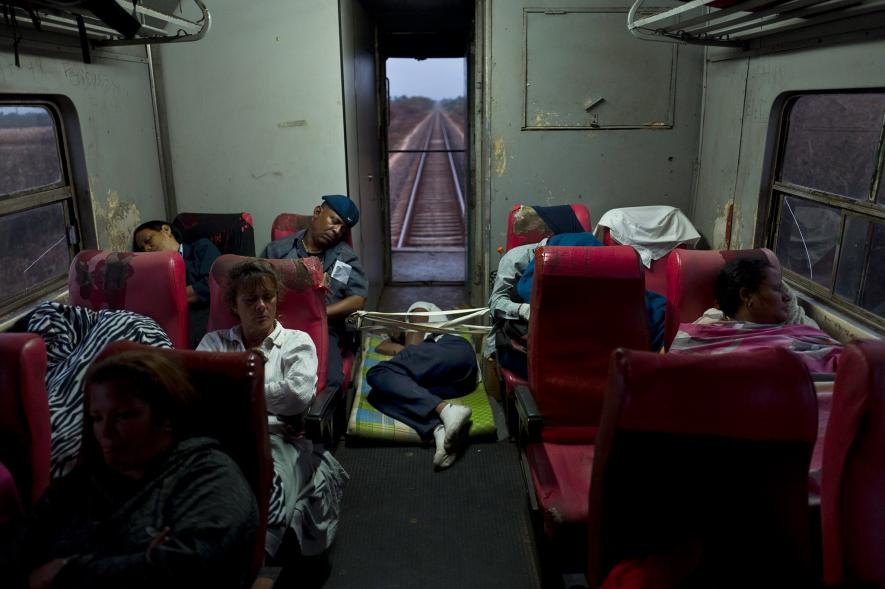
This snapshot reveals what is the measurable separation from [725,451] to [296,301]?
73.3 inches

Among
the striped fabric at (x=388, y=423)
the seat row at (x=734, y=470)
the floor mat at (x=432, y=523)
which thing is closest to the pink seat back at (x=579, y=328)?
the floor mat at (x=432, y=523)

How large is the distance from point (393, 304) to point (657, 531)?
4.65 meters

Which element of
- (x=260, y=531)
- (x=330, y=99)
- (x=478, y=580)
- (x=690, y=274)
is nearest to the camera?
(x=260, y=531)

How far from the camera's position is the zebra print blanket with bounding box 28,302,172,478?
2.18 metres

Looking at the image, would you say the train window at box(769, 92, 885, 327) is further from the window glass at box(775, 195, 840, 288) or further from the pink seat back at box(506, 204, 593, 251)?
the pink seat back at box(506, 204, 593, 251)

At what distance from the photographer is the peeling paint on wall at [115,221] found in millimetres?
3557

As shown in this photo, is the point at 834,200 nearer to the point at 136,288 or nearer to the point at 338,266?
the point at 338,266

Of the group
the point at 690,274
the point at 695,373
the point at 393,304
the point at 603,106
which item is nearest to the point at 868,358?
the point at 695,373

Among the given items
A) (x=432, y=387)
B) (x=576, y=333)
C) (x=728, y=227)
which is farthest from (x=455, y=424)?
(x=728, y=227)

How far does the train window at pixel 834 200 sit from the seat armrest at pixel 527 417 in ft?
4.78

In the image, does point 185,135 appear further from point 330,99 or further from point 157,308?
point 157,308

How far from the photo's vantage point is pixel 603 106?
4465mm

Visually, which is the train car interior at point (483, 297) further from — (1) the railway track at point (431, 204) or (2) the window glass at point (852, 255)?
(1) the railway track at point (431, 204)

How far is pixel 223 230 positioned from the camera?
165 inches
